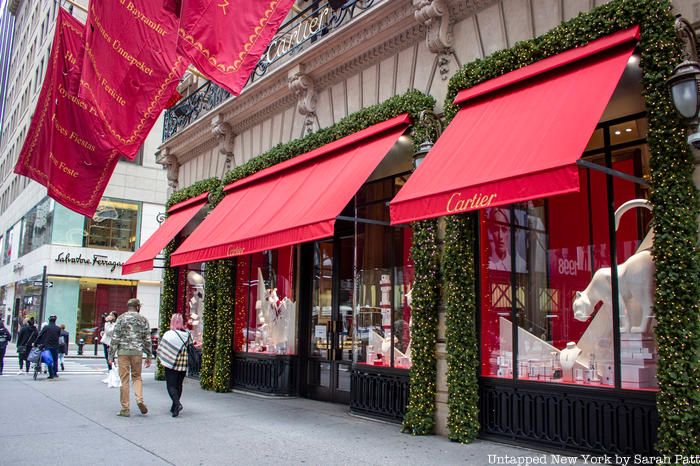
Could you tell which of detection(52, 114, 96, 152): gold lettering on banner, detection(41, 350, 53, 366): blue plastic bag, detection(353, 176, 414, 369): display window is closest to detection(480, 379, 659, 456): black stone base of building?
detection(353, 176, 414, 369): display window

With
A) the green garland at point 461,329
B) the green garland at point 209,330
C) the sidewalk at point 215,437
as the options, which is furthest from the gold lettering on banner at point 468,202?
the green garland at point 209,330

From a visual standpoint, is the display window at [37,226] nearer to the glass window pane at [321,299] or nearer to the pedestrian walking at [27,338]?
the pedestrian walking at [27,338]

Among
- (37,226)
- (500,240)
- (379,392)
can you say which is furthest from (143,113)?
(37,226)

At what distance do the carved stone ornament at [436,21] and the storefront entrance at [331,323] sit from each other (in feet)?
16.0

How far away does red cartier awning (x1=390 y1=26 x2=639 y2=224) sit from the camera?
237 inches

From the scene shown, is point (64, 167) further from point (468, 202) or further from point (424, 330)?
point (468, 202)

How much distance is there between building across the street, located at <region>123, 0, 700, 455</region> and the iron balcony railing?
58 millimetres

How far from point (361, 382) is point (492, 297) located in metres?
3.13

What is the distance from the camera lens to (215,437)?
8.32 meters

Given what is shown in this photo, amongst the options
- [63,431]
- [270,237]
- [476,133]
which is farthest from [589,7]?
[63,431]

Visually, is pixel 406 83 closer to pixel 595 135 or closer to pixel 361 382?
pixel 595 135

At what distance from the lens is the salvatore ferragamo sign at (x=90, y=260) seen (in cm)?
3519

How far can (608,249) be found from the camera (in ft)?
24.4

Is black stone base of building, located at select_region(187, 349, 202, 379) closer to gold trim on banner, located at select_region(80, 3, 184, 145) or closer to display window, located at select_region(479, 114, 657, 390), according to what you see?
gold trim on banner, located at select_region(80, 3, 184, 145)
